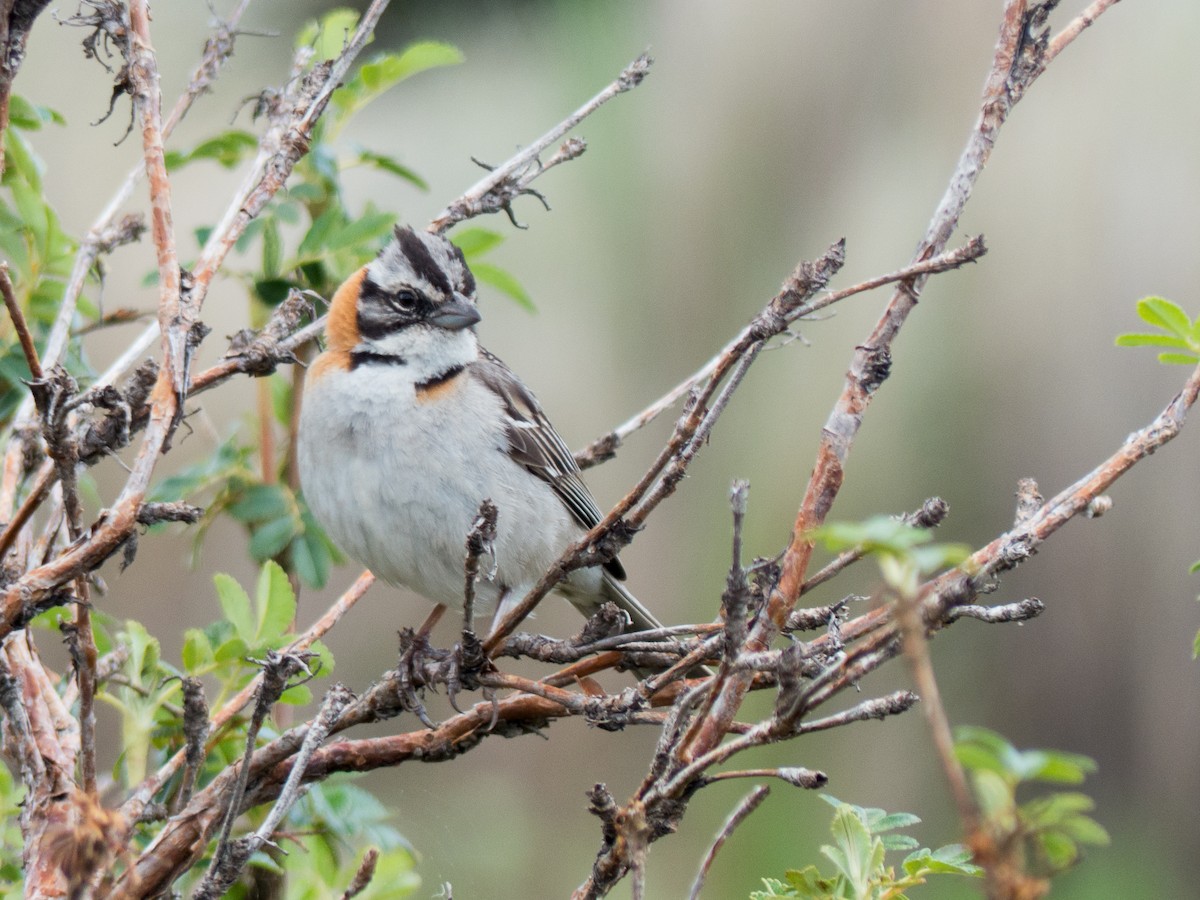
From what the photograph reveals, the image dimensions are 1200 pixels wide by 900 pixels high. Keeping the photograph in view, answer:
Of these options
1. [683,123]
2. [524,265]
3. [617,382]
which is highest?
[683,123]

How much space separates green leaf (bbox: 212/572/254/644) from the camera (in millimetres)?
1343

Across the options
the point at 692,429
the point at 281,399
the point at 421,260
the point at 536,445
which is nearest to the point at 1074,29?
the point at 692,429

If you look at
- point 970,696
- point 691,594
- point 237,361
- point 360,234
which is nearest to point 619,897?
point 691,594

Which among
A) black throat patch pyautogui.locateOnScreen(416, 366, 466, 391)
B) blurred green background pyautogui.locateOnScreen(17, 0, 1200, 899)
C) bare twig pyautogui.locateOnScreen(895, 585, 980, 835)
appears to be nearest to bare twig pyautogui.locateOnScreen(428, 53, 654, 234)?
black throat patch pyautogui.locateOnScreen(416, 366, 466, 391)

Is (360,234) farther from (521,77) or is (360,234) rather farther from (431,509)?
(521,77)

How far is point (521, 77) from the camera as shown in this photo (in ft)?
13.6

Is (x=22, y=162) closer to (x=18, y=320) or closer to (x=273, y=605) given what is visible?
(x=18, y=320)

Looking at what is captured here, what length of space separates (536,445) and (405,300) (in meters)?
0.34

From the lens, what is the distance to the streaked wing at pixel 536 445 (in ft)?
7.07

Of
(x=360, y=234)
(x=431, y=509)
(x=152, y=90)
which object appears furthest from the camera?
(x=431, y=509)

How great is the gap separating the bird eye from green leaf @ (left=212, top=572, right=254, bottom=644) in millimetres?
818

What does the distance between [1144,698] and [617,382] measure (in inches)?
74.9

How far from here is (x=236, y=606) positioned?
1.36 m

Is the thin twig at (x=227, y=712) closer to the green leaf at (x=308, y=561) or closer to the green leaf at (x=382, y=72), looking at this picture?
the green leaf at (x=308, y=561)
